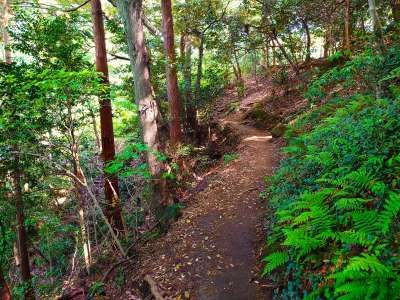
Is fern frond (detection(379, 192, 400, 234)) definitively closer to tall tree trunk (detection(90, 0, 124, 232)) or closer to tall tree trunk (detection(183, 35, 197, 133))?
tall tree trunk (detection(90, 0, 124, 232))

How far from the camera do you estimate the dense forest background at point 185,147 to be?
122 inches

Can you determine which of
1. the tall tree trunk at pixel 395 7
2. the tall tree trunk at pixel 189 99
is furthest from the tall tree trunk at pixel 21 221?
the tall tree trunk at pixel 395 7

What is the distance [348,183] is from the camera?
3527mm

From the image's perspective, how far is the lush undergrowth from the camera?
2.29m

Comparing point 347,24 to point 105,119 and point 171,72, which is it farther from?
point 105,119

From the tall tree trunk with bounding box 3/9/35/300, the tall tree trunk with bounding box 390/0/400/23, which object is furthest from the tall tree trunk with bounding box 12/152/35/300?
the tall tree trunk with bounding box 390/0/400/23

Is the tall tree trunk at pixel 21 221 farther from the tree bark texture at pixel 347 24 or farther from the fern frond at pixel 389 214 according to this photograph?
the tree bark texture at pixel 347 24

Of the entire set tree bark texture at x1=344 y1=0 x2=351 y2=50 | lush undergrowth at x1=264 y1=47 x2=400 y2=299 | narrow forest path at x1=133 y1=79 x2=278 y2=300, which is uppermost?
tree bark texture at x1=344 y1=0 x2=351 y2=50

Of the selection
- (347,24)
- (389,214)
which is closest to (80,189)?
(389,214)

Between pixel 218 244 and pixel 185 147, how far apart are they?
13.2 ft

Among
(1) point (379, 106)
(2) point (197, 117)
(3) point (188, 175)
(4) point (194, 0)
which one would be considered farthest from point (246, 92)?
(1) point (379, 106)

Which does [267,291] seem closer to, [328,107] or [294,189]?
[294,189]

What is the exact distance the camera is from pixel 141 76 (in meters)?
6.86

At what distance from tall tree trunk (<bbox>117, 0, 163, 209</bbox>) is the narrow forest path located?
1.50m
